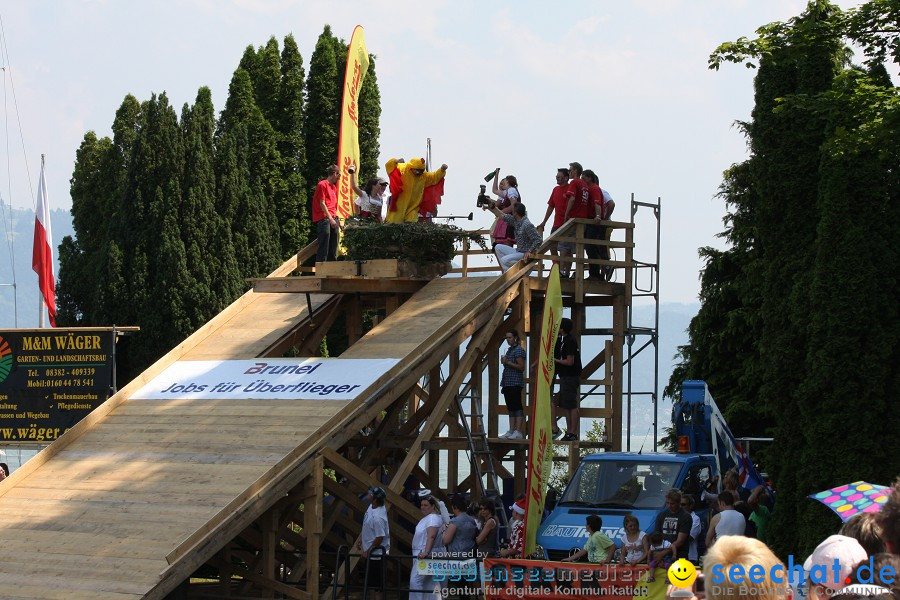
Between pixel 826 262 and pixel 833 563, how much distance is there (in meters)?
12.7

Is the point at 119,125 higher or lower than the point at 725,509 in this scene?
higher

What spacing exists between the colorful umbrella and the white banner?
740cm

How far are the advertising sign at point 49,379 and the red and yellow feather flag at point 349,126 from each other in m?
4.95

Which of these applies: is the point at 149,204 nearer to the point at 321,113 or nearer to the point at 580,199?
the point at 321,113

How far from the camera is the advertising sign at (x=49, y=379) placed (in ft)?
74.5

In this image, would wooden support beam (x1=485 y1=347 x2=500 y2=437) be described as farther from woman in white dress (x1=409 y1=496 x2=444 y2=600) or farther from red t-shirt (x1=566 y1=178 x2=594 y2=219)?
woman in white dress (x1=409 y1=496 x2=444 y2=600)

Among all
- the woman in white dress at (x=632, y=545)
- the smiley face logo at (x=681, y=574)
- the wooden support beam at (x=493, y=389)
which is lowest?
the woman in white dress at (x=632, y=545)

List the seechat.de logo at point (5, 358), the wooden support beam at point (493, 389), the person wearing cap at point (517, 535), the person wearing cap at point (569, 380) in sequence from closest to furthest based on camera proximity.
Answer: the person wearing cap at point (517, 535), the person wearing cap at point (569, 380), the wooden support beam at point (493, 389), the seechat.de logo at point (5, 358)

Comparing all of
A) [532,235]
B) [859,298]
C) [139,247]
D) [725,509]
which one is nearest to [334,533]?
[532,235]

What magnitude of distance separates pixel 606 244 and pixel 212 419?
7.02 metres

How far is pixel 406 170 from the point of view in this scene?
67.1 feet

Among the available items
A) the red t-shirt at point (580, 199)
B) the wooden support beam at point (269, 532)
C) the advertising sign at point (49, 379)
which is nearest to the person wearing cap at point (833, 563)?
the wooden support beam at point (269, 532)

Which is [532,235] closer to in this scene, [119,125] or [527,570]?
[527,570]

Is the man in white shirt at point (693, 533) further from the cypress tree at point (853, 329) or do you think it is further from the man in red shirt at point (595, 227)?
the man in red shirt at point (595, 227)
